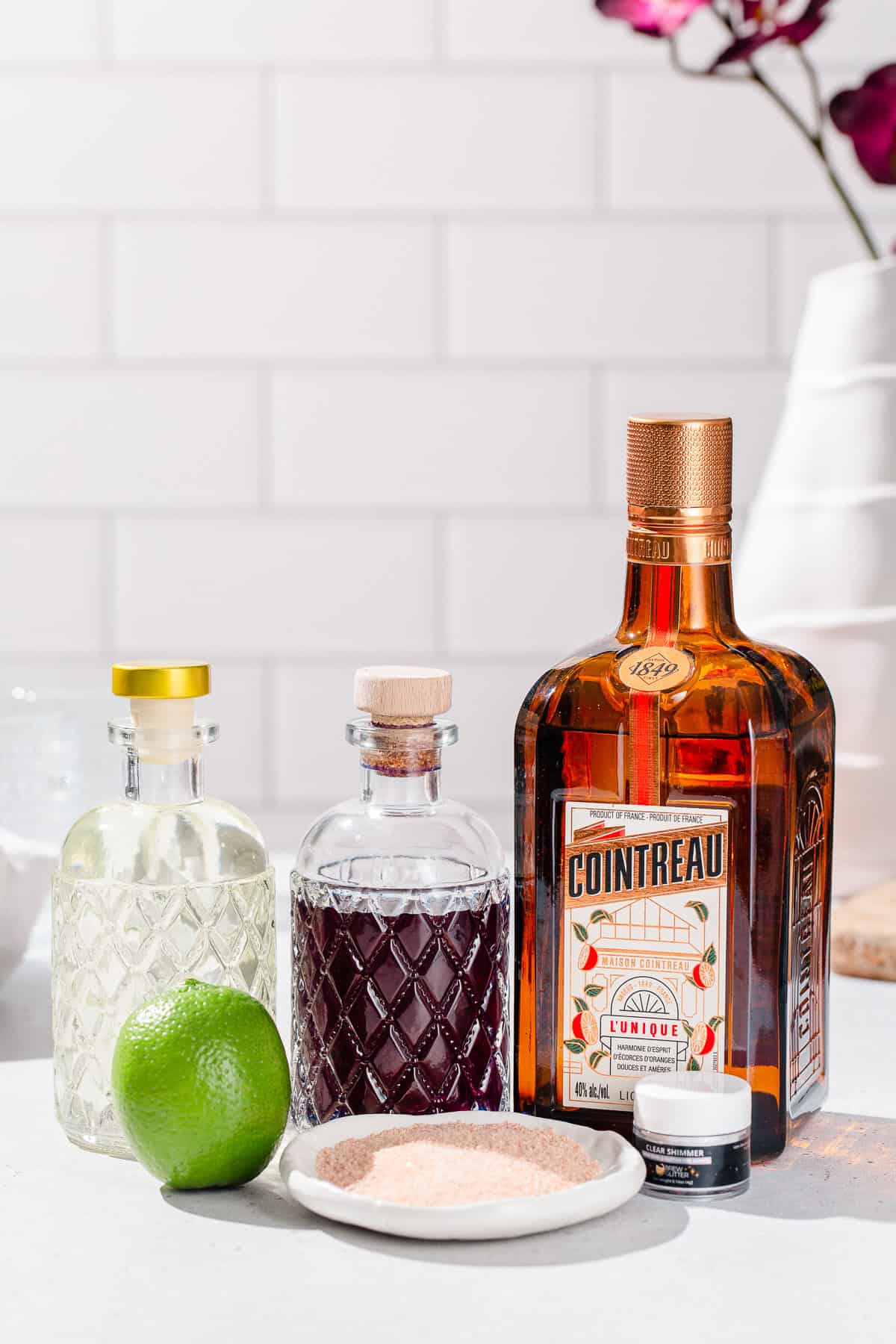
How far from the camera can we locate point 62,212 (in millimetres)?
1576

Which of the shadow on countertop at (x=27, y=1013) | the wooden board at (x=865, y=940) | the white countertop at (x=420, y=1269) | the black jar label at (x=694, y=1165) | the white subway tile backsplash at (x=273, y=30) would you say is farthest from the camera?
the white subway tile backsplash at (x=273, y=30)

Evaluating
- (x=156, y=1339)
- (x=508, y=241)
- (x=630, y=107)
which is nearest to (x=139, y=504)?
(x=508, y=241)

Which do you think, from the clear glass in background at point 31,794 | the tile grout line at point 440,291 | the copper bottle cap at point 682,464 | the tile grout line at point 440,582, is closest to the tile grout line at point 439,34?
the tile grout line at point 440,291

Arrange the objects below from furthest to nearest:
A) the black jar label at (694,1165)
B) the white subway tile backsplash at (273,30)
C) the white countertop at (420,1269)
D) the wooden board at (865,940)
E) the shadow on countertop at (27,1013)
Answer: the white subway tile backsplash at (273,30)
the wooden board at (865,940)
the shadow on countertop at (27,1013)
the black jar label at (694,1165)
the white countertop at (420,1269)

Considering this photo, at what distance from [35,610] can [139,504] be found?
144 millimetres

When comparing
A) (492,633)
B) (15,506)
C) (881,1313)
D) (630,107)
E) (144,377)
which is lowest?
(881,1313)

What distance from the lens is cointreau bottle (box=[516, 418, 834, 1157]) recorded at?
0.69 metres

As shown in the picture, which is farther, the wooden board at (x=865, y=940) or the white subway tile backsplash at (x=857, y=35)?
the white subway tile backsplash at (x=857, y=35)

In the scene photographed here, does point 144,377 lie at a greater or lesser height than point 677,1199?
greater

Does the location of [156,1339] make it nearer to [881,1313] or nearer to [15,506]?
[881,1313]

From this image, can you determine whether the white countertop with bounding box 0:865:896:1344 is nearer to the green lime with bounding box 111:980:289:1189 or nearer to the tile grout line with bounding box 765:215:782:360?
the green lime with bounding box 111:980:289:1189

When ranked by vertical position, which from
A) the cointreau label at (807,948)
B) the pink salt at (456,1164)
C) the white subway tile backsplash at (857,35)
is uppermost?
the white subway tile backsplash at (857,35)

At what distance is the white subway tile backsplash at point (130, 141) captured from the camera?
1.56m

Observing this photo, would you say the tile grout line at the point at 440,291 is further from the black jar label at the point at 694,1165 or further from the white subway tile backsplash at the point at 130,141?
the black jar label at the point at 694,1165
